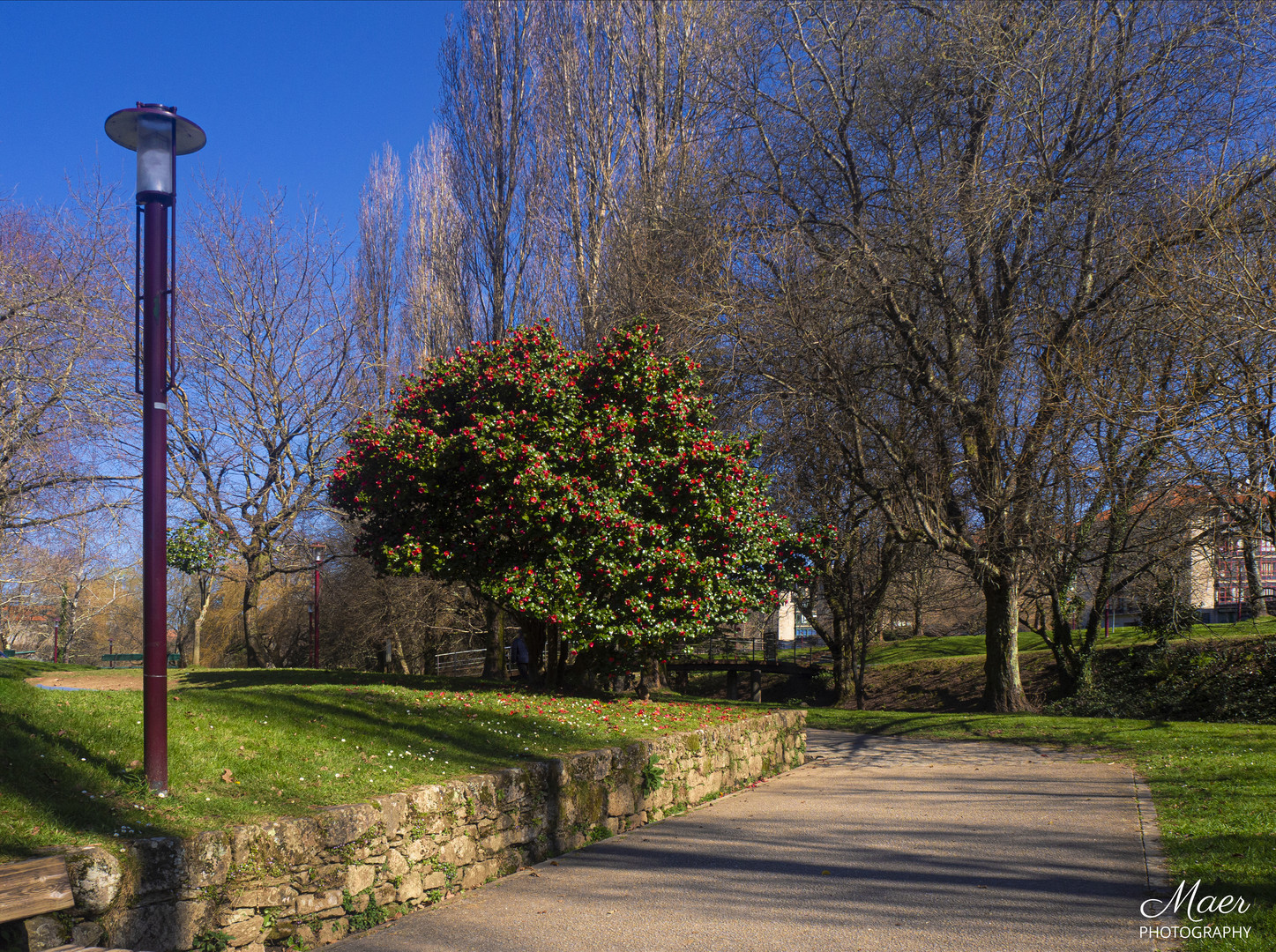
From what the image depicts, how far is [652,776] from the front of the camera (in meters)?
8.29

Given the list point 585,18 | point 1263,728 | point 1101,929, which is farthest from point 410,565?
point 585,18

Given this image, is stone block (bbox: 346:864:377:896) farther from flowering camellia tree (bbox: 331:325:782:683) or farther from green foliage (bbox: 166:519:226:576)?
green foliage (bbox: 166:519:226:576)

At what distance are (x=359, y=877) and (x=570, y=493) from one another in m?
5.08

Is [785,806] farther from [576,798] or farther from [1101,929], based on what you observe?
[1101,929]

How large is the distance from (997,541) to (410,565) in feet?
29.6

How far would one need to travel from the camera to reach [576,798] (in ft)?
23.8

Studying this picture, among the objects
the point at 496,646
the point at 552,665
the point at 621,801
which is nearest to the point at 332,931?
the point at 621,801

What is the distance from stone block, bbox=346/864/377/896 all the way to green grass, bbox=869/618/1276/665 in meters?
18.2

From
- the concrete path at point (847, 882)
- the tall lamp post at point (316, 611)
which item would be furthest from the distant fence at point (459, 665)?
the concrete path at point (847, 882)

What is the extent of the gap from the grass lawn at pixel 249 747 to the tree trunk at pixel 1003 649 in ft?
25.6

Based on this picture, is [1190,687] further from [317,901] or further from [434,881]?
[317,901]

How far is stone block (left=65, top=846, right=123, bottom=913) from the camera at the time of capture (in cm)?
389

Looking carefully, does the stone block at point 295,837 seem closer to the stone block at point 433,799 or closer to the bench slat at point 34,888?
the stone block at point 433,799

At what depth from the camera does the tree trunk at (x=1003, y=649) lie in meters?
15.3
